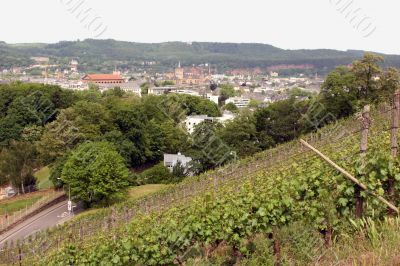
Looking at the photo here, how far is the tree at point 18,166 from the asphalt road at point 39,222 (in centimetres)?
645

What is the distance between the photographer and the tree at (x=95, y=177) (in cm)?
2554

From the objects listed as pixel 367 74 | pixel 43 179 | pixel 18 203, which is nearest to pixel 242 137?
pixel 367 74

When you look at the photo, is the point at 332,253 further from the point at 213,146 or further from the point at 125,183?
the point at 213,146

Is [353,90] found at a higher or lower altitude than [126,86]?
higher

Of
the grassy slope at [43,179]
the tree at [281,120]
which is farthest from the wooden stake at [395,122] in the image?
the grassy slope at [43,179]

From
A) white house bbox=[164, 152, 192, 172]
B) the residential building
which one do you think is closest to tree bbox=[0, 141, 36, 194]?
white house bbox=[164, 152, 192, 172]

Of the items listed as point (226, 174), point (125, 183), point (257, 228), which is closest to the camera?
point (257, 228)

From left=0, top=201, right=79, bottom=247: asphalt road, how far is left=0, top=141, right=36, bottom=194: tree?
645cm

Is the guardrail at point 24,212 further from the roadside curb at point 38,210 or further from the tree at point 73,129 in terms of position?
the tree at point 73,129

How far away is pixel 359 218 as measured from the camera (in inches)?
221

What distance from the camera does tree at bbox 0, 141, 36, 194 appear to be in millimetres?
32594

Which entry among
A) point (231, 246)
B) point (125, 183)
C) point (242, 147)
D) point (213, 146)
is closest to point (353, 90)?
point (242, 147)

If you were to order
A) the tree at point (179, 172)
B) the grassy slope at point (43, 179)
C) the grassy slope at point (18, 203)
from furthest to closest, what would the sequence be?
the grassy slope at point (43, 179) → the tree at point (179, 172) → the grassy slope at point (18, 203)

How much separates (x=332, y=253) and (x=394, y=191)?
1.16 m
